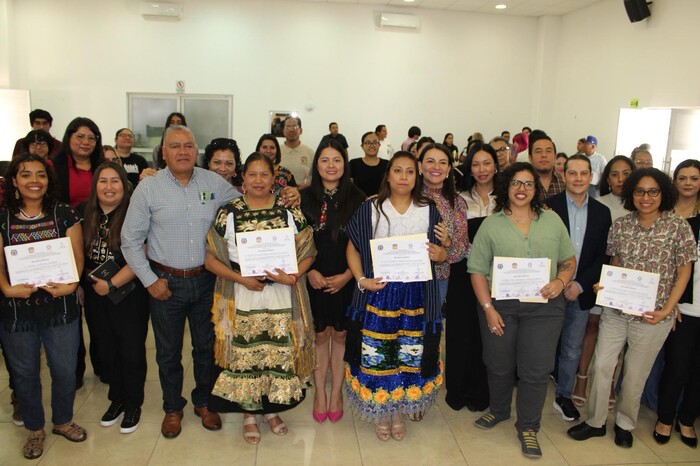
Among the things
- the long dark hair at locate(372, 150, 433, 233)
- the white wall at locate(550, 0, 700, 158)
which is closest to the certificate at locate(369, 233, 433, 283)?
the long dark hair at locate(372, 150, 433, 233)

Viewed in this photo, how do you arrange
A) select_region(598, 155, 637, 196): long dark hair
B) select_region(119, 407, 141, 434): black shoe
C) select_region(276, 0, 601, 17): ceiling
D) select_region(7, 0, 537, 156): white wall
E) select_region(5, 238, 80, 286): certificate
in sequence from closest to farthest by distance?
select_region(5, 238, 80, 286): certificate < select_region(119, 407, 141, 434): black shoe < select_region(598, 155, 637, 196): long dark hair < select_region(7, 0, 537, 156): white wall < select_region(276, 0, 601, 17): ceiling

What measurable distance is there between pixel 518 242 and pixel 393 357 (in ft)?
3.10

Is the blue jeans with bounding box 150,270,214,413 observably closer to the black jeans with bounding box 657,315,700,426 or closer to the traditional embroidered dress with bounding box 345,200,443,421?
the traditional embroidered dress with bounding box 345,200,443,421

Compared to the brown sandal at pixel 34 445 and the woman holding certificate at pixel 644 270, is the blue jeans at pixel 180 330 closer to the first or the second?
the brown sandal at pixel 34 445

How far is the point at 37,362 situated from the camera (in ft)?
8.89

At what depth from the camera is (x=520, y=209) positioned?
2859 millimetres

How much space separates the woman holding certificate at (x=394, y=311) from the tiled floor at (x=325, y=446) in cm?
25

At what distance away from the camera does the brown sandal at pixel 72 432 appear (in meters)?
2.86

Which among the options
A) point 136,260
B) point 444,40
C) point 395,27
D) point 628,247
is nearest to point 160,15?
point 395,27

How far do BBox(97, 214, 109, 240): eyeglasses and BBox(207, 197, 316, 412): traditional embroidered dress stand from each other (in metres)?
0.60

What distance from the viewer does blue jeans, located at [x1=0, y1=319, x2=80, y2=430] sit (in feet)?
8.65

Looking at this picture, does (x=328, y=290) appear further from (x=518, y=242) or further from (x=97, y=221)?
(x=97, y=221)

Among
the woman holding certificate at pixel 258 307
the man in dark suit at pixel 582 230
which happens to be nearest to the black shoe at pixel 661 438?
the man in dark suit at pixel 582 230

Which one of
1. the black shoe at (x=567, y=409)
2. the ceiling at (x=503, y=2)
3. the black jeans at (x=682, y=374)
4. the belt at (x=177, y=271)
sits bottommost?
the black shoe at (x=567, y=409)
